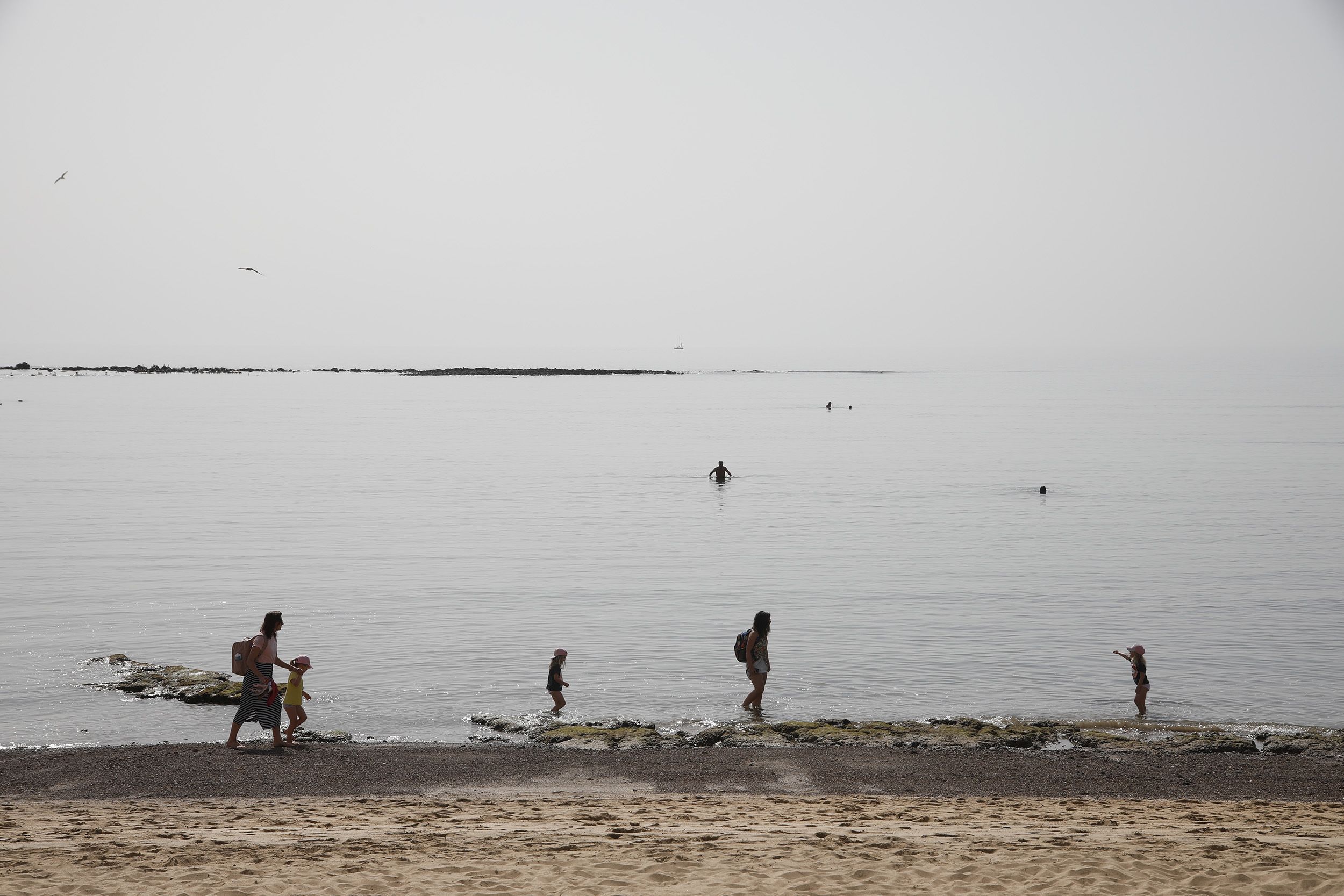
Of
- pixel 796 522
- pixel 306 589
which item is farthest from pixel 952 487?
pixel 306 589

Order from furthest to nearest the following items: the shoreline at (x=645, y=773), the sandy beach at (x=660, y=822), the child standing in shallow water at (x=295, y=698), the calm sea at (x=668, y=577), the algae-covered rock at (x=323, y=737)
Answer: the calm sea at (x=668, y=577), the algae-covered rock at (x=323, y=737), the child standing in shallow water at (x=295, y=698), the shoreline at (x=645, y=773), the sandy beach at (x=660, y=822)

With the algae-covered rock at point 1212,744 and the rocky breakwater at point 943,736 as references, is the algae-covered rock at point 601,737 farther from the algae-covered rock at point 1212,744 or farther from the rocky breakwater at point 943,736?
the algae-covered rock at point 1212,744

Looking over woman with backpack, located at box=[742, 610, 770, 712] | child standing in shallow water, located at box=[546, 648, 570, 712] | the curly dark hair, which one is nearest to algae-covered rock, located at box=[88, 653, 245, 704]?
the curly dark hair

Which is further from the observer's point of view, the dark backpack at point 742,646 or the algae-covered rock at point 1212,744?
the dark backpack at point 742,646

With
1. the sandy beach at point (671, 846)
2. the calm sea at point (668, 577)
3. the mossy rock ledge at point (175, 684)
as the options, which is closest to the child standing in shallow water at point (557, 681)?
the calm sea at point (668, 577)

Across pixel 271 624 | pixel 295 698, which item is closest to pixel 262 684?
pixel 271 624

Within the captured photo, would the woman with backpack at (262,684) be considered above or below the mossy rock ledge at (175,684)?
above

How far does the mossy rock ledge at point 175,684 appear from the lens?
18844mm

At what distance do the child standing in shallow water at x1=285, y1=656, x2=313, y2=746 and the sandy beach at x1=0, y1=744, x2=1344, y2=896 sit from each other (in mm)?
543

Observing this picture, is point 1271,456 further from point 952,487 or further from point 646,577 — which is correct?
point 646,577

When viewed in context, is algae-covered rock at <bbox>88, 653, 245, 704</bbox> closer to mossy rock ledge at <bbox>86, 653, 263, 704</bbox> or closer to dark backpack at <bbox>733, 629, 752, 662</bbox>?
mossy rock ledge at <bbox>86, 653, 263, 704</bbox>

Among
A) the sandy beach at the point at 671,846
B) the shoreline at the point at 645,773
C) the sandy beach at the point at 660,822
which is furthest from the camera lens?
the shoreline at the point at 645,773

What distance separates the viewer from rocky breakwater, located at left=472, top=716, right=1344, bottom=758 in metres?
16.5

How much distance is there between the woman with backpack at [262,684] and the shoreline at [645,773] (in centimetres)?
43
